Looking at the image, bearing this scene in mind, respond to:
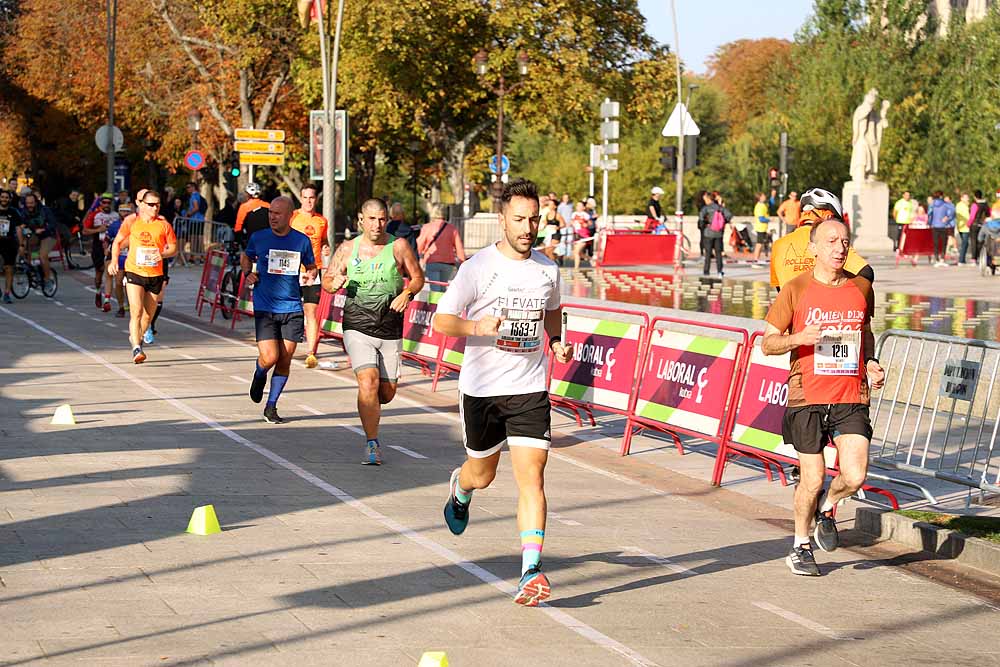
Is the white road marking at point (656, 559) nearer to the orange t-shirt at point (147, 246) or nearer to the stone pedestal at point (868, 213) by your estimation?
the orange t-shirt at point (147, 246)

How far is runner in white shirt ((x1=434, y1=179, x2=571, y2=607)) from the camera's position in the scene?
742cm

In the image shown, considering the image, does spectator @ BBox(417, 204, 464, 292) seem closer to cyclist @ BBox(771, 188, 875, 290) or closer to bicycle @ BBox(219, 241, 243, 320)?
bicycle @ BBox(219, 241, 243, 320)

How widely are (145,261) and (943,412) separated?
10.4 meters

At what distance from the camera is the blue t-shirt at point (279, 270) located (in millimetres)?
13281

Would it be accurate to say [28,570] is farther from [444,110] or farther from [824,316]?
[444,110]

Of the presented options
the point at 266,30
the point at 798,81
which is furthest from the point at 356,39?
the point at 798,81

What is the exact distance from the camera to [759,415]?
1110 centimetres

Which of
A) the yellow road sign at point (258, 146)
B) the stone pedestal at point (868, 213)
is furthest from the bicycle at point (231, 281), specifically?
the stone pedestal at point (868, 213)

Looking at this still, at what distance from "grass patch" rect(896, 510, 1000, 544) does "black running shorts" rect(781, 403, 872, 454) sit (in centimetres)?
111

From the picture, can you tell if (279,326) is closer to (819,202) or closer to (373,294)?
(373,294)

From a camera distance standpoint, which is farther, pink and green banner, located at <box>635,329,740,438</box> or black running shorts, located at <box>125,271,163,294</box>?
black running shorts, located at <box>125,271,163,294</box>

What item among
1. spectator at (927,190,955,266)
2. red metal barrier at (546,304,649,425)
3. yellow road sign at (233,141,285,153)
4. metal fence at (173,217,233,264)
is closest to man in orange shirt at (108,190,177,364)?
red metal barrier at (546,304,649,425)

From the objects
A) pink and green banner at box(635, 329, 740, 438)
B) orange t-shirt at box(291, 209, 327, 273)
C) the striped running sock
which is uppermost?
orange t-shirt at box(291, 209, 327, 273)

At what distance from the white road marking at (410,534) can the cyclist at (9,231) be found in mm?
11695
